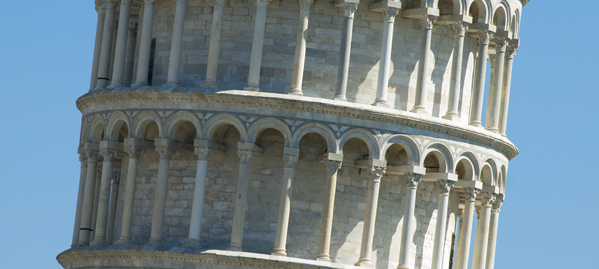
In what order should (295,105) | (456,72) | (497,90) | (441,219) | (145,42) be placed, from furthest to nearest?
1. (497,90)
2. (456,72)
3. (145,42)
4. (441,219)
5. (295,105)

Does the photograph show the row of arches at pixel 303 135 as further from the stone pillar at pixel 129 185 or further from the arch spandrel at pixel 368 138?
the stone pillar at pixel 129 185

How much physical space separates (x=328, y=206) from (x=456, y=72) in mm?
5187

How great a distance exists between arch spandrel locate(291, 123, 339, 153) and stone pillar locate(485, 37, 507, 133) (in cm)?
542

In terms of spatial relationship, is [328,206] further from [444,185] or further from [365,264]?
[444,185]

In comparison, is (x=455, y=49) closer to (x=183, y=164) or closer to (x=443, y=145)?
(x=443, y=145)

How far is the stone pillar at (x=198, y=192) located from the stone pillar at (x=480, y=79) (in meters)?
7.23

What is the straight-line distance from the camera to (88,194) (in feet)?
145

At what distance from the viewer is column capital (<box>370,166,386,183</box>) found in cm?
4138

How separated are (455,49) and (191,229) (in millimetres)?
8138

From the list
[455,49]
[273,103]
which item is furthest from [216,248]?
[455,49]

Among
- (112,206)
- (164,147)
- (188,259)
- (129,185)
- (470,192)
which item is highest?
(164,147)

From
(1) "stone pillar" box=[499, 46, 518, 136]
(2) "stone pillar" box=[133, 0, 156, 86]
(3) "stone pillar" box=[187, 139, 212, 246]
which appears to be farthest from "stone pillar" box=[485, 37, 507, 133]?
(2) "stone pillar" box=[133, 0, 156, 86]

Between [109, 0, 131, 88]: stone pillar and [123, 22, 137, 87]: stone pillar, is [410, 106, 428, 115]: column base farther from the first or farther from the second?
[123, 22, 137, 87]: stone pillar

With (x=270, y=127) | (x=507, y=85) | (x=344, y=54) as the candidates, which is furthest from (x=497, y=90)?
(x=270, y=127)
